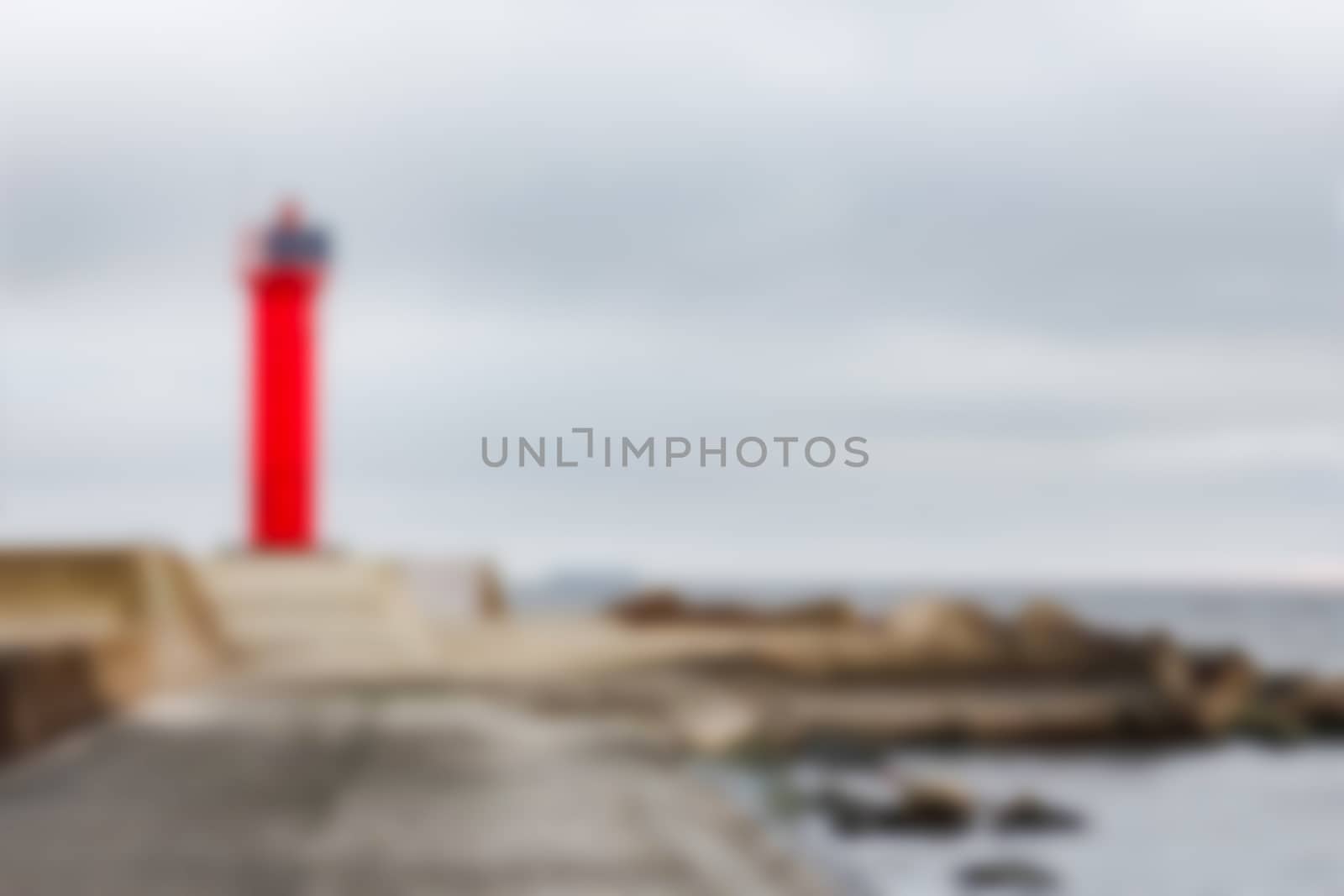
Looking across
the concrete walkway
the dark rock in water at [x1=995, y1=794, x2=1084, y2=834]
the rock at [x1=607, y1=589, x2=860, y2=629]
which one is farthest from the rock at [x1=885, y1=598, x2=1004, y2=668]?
the concrete walkway

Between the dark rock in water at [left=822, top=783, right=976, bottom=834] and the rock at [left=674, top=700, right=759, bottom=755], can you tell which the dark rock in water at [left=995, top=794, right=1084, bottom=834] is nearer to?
the dark rock in water at [left=822, top=783, right=976, bottom=834]

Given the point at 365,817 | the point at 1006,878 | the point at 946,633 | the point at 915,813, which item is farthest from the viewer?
the point at 946,633

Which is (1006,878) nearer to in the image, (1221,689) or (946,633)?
(1221,689)

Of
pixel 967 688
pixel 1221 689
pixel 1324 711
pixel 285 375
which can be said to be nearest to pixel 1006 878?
pixel 967 688

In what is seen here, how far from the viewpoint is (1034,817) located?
11.0m

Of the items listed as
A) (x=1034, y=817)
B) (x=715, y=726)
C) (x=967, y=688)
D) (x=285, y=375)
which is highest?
(x=285, y=375)

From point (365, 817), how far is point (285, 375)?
1723 centimetres

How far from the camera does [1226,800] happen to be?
14531 millimetres

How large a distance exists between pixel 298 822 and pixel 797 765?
22.9 ft

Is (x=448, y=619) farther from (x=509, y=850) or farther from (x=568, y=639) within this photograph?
(x=509, y=850)

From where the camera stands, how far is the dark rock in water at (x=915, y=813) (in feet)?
33.7

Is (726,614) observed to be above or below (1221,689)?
below

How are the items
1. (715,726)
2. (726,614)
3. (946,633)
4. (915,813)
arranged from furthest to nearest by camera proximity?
(726,614) → (946,633) → (715,726) → (915,813)

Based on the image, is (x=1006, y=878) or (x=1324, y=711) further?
(x=1324, y=711)
